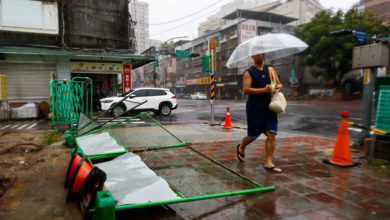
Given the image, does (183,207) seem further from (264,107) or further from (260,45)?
(260,45)

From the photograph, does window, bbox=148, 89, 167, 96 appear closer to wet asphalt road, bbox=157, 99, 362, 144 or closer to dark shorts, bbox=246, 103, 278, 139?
wet asphalt road, bbox=157, 99, 362, 144

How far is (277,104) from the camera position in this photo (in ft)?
11.6

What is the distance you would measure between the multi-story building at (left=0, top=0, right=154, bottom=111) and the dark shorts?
1172 cm

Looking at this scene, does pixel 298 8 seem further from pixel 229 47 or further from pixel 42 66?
pixel 42 66

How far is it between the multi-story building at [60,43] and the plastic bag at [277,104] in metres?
12.0

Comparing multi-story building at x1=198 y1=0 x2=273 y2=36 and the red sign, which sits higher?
multi-story building at x1=198 y1=0 x2=273 y2=36

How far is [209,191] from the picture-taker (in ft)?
9.67

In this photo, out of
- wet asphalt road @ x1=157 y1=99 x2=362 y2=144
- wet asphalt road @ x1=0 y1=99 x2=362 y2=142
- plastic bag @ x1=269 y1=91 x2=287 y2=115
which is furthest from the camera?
wet asphalt road @ x1=157 y1=99 x2=362 y2=144

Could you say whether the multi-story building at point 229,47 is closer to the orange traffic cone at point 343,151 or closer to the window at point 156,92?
the window at point 156,92

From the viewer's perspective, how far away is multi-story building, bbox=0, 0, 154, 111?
13.7 meters

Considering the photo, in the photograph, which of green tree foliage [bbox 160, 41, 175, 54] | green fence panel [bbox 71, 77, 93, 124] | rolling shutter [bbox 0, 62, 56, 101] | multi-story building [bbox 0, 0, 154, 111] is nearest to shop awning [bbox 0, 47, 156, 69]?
multi-story building [bbox 0, 0, 154, 111]

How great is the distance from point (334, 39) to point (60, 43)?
26.0 m

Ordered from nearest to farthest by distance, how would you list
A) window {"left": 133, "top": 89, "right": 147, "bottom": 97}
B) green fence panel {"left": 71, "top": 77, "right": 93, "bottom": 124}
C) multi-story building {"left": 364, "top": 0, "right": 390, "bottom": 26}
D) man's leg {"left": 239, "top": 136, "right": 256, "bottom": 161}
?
man's leg {"left": 239, "top": 136, "right": 256, "bottom": 161} → green fence panel {"left": 71, "top": 77, "right": 93, "bottom": 124} → window {"left": 133, "top": 89, "right": 147, "bottom": 97} → multi-story building {"left": 364, "top": 0, "right": 390, "bottom": 26}

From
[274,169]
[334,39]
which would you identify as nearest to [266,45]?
[274,169]
